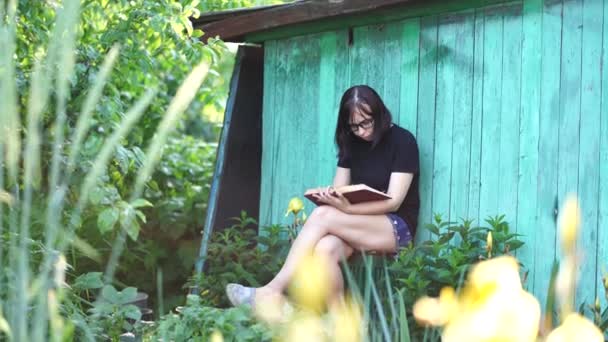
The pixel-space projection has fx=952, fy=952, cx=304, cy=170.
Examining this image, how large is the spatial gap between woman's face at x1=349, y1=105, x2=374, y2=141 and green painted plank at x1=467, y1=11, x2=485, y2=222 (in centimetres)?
54

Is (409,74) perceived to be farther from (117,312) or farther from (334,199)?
(117,312)

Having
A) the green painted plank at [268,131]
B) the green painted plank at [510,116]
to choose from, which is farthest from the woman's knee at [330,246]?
the green painted plank at [268,131]

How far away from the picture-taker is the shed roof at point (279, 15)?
5211mm

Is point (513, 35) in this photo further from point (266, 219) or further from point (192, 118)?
point (192, 118)

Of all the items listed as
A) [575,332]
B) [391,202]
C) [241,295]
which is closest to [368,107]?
[391,202]

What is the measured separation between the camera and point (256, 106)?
649 cm

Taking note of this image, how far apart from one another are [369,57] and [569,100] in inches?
57.1

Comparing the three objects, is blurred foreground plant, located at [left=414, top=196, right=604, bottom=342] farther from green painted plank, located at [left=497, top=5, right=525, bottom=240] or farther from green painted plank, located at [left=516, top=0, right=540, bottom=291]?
green painted plank, located at [left=497, top=5, right=525, bottom=240]

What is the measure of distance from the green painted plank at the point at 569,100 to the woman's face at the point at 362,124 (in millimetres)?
1031

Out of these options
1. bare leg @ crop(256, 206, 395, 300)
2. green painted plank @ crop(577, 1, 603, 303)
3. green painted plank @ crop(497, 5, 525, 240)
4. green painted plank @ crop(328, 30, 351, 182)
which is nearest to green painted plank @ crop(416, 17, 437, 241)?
bare leg @ crop(256, 206, 395, 300)

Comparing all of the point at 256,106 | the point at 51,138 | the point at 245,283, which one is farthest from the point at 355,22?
the point at 51,138

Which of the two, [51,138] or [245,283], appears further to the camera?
[51,138]

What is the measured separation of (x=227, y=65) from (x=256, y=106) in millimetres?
7218

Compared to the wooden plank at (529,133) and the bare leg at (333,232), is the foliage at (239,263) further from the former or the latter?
the wooden plank at (529,133)
